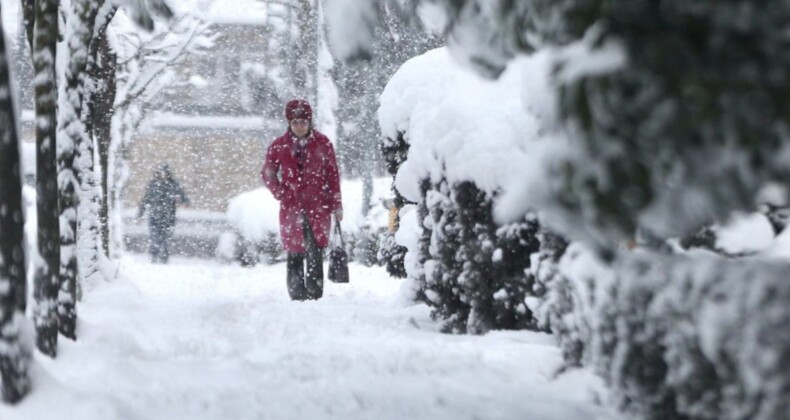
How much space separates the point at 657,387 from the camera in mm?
2693

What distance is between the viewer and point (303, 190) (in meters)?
9.45

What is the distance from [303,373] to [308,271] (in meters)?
5.04

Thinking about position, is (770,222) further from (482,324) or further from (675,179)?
(675,179)

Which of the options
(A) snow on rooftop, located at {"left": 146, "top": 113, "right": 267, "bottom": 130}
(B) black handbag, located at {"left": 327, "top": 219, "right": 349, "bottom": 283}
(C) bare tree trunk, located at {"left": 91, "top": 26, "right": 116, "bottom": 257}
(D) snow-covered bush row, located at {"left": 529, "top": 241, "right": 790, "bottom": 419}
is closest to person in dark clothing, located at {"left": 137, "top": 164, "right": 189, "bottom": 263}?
(C) bare tree trunk, located at {"left": 91, "top": 26, "right": 116, "bottom": 257}

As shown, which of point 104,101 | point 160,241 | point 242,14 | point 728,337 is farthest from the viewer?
point 242,14

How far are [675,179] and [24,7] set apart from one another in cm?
421

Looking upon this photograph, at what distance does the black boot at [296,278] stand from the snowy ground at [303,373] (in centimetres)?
180

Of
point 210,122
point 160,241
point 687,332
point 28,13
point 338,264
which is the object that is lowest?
point 160,241

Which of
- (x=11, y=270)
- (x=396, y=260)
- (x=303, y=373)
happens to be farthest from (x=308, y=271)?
(x=11, y=270)

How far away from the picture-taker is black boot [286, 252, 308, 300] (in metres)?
9.24

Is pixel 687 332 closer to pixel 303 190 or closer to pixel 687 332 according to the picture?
pixel 687 332

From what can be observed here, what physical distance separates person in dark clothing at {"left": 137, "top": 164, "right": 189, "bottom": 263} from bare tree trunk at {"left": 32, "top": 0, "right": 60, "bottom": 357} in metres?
15.9

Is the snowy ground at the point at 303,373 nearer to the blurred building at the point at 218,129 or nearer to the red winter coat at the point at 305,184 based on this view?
the red winter coat at the point at 305,184

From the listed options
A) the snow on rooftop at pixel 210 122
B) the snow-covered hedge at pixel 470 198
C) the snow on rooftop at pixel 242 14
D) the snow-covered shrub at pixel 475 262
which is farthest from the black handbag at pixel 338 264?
the snow on rooftop at pixel 242 14
